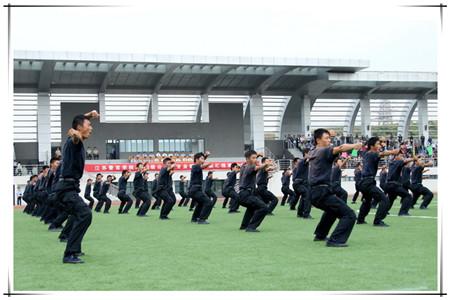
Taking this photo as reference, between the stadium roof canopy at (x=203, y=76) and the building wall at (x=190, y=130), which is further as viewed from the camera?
the building wall at (x=190, y=130)

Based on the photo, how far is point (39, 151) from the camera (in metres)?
43.9

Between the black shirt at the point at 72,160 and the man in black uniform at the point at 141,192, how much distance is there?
11.7 meters

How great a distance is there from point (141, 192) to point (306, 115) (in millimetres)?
30334

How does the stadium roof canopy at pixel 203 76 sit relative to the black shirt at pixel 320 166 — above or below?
above

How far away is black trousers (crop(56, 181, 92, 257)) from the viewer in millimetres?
8242

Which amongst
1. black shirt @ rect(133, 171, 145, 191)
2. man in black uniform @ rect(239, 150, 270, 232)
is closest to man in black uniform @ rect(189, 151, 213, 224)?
man in black uniform @ rect(239, 150, 270, 232)

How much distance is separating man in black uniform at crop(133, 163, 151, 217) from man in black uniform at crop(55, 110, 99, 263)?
451 inches

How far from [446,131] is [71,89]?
137ft

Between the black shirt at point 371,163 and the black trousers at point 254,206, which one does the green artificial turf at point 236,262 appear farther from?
the black shirt at point 371,163

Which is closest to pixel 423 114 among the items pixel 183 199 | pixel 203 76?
pixel 203 76

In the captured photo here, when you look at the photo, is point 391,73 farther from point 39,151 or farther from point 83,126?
point 83,126

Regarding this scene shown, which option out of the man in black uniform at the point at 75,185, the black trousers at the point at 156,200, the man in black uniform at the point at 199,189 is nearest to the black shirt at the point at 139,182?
the black trousers at the point at 156,200

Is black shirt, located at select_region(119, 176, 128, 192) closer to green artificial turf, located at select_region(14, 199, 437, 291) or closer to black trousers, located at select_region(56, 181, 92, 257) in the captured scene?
green artificial turf, located at select_region(14, 199, 437, 291)

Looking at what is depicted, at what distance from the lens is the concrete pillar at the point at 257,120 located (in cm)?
4757
